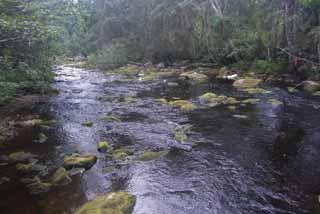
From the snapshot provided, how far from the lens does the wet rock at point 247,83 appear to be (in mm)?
16078

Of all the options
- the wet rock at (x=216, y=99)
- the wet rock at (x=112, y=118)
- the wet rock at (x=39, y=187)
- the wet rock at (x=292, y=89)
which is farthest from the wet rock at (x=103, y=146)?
the wet rock at (x=292, y=89)

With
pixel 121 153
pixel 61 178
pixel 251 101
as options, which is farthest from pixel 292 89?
pixel 61 178

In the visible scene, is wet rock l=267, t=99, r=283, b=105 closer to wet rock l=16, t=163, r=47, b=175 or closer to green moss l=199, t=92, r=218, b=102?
green moss l=199, t=92, r=218, b=102

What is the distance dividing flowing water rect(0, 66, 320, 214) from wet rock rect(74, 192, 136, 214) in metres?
0.17

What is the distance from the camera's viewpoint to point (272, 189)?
245 inches

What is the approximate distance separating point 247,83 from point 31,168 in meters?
11.6

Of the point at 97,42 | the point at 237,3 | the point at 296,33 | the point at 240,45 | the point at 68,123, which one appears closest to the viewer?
the point at 68,123

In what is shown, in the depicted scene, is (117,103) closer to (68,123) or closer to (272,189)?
(68,123)

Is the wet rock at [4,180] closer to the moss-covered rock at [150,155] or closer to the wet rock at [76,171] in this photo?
the wet rock at [76,171]

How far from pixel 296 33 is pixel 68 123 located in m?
12.3

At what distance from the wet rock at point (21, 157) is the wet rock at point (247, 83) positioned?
35.3 feet

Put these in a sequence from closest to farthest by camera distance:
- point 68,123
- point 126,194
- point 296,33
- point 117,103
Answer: point 126,194
point 68,123
point 117,103
point 296,33

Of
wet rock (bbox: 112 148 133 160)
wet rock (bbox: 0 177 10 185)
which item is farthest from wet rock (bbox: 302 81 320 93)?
wet rock (bbox: 0 177 10 185)

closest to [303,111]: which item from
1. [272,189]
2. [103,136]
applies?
[272,189]
